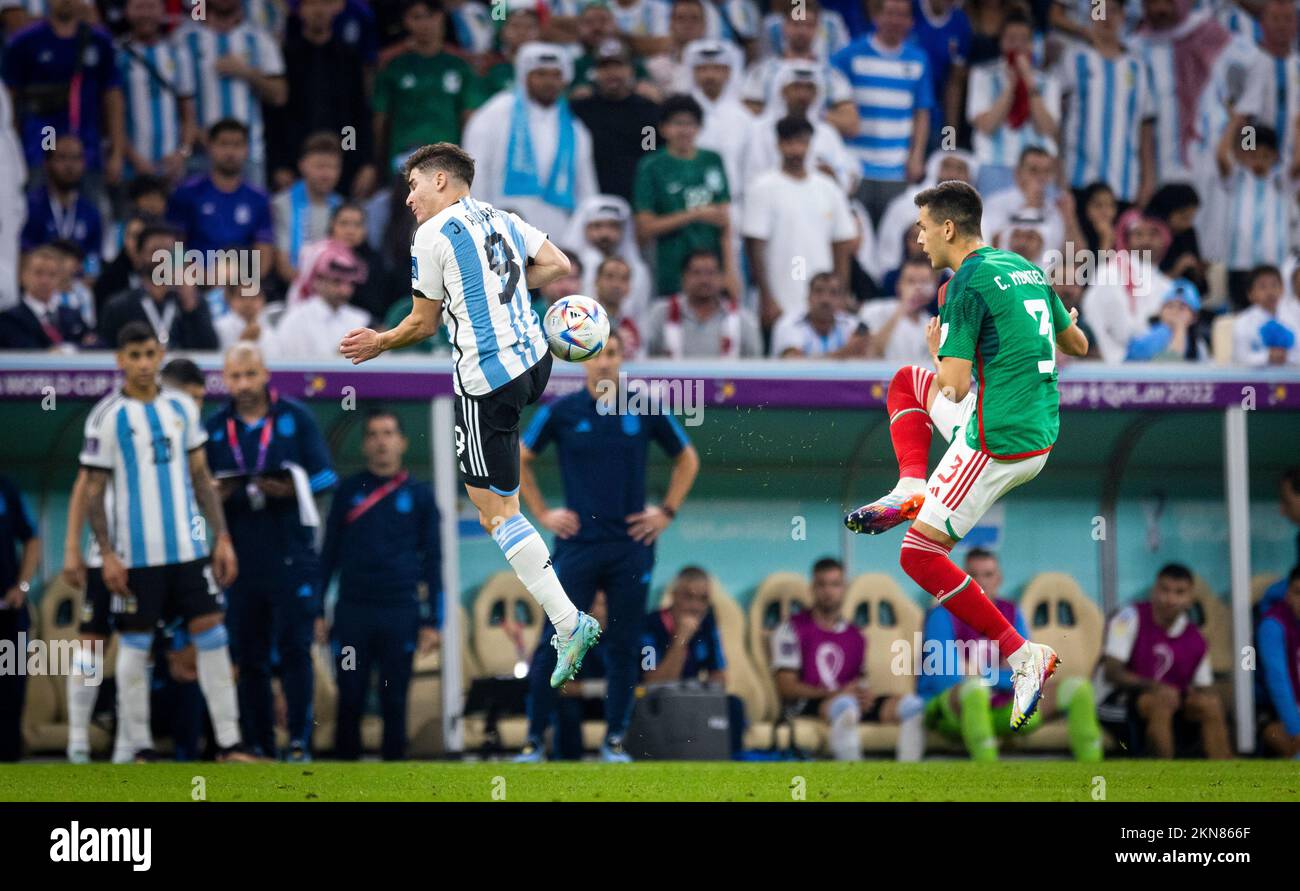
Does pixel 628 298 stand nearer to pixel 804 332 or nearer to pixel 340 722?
pixel 804 332

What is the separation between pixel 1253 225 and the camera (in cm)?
1380

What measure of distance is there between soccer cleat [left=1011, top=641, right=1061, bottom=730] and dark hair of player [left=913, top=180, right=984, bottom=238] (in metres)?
1.76

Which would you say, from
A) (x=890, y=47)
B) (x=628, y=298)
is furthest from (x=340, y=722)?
(x=890, y=47)

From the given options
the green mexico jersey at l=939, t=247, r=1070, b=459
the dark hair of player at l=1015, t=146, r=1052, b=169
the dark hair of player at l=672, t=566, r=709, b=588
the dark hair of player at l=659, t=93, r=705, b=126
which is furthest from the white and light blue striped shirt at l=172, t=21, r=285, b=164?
the green mexico jersey at l=939, t=247, r=1070, b=459

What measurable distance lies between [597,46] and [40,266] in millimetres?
4332

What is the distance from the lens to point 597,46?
1327cm

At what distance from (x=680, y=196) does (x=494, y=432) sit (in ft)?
15.8

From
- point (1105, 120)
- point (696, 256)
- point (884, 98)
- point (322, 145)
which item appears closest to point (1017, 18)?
point (1105, 120)

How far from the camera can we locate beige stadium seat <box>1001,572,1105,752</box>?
39.2 ft

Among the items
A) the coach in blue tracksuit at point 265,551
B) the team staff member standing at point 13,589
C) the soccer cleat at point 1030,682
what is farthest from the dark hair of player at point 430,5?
the soccer cleat at point 1030,682

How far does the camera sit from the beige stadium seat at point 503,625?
38.1 feet

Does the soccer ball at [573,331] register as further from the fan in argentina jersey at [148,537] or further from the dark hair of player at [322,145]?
the dark hair of player at [322,145]

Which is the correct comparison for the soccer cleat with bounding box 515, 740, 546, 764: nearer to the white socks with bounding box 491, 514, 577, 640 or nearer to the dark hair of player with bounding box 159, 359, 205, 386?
the white socks with bounding box 491, 514, 577, 640
